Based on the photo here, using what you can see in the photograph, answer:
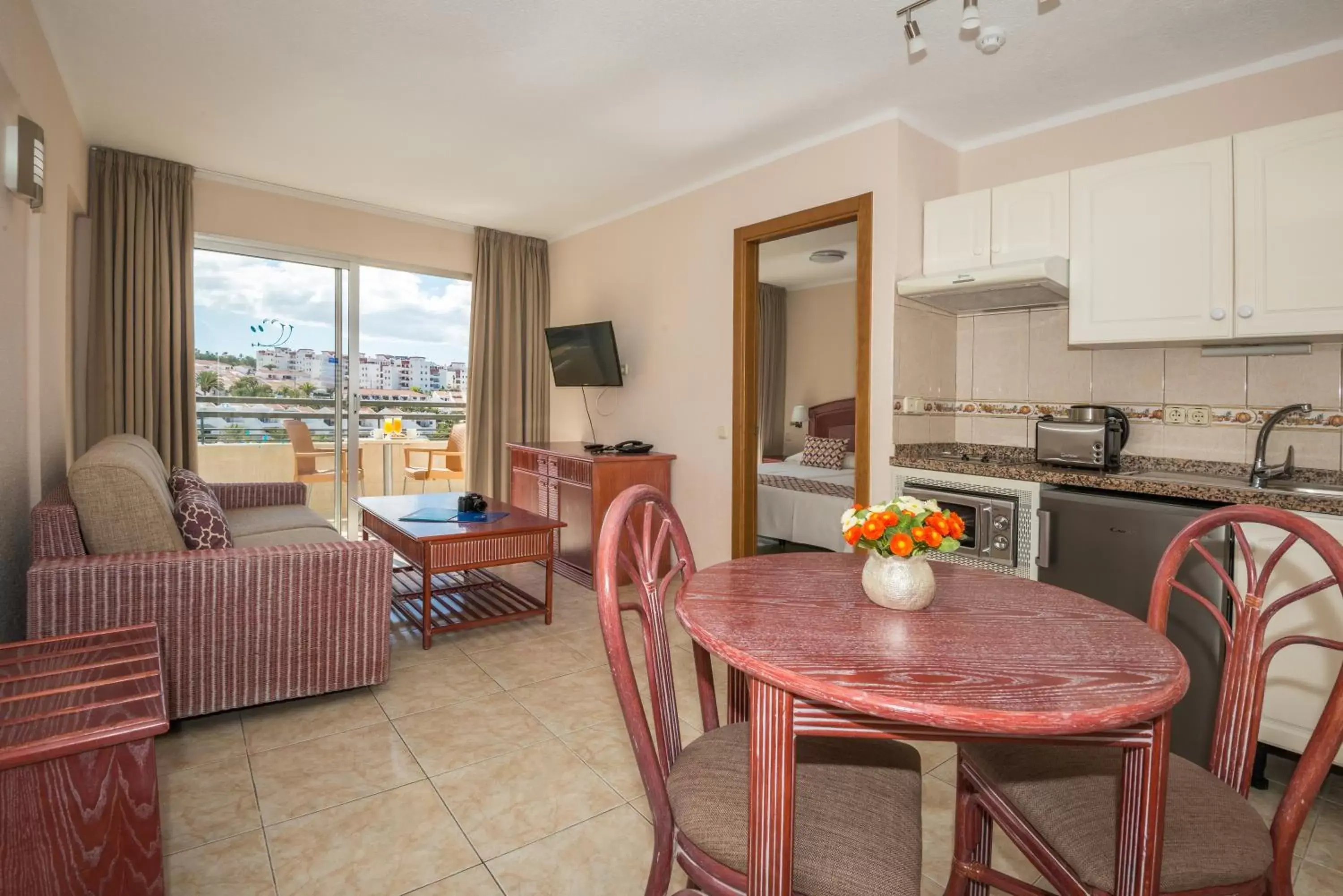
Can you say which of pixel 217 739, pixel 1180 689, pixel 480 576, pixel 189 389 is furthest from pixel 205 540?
pixel 1180 689

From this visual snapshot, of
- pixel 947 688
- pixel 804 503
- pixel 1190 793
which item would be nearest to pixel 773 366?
pixel 804 503

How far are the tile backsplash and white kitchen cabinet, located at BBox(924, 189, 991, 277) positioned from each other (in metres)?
0.26

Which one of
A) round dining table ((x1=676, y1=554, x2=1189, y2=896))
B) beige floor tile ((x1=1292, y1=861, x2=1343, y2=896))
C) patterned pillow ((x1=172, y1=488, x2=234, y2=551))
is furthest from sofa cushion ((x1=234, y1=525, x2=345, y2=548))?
beige floor tile ((x1=1292, y1=861, x2=1343, y2=896))

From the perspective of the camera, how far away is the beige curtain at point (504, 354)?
5492 mm

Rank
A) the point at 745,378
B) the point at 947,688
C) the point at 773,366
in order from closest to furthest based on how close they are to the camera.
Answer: the point at 947,688
the point at 745,378
the point at 773,366

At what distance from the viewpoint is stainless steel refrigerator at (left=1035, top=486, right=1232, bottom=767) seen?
212 cm

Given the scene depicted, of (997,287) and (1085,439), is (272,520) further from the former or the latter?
(1085,439)

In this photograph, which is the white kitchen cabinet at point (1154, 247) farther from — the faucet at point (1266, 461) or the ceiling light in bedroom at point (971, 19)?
the ceiling light in bedroom at point (971, 19)

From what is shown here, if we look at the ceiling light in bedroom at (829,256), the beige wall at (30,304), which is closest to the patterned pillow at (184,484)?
the beige wall at (30,304)

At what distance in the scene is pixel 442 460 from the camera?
18.7 ft

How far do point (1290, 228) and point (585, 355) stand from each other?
12.8 ft

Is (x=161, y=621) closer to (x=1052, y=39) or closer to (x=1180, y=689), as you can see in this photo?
(x=1180, y=689)

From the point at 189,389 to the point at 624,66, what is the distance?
134 inches

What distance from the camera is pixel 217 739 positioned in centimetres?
225
